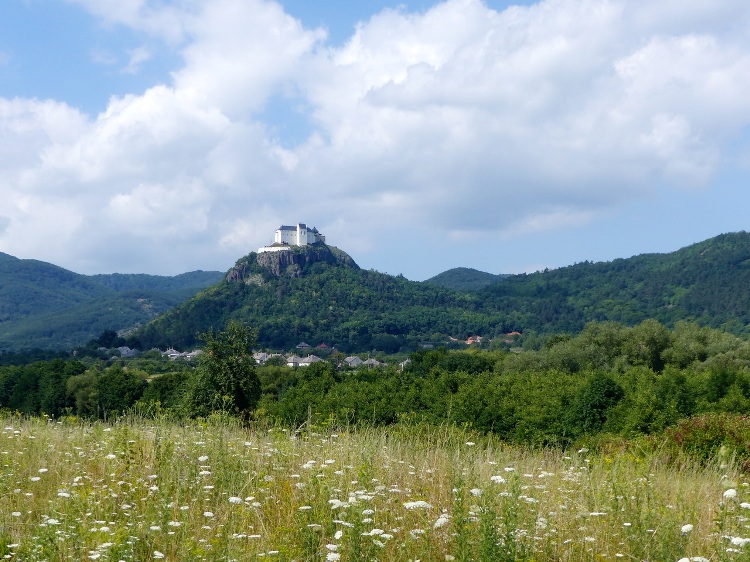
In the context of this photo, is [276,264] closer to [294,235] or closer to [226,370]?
[294,235]

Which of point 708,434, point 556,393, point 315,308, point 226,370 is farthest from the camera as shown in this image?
point 315,308

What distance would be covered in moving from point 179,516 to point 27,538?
40.8 inches

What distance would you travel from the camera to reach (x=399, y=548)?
4352 mm

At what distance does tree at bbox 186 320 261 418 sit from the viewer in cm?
2266

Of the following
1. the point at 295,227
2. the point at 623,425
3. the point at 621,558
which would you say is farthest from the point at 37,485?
the point at 295,227

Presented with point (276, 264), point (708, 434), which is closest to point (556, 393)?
point (708, 434)

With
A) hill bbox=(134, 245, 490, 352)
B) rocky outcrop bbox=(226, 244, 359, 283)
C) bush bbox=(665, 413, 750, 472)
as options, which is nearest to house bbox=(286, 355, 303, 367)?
hill bbox=(134, 245, 490, 352)

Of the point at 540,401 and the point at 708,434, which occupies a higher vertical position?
the point at 708,434

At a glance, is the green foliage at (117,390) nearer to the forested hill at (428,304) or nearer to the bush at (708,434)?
the bush at (708,434)

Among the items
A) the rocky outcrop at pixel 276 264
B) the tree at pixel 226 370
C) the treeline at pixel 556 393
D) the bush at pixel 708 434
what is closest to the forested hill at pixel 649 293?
the rocky outcrop at pixel 276 264

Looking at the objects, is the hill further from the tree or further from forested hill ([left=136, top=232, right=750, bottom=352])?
the tree

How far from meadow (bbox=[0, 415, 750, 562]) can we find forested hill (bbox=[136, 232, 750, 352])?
125 m

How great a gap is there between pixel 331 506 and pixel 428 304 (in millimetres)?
176148

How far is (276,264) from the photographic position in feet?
524
